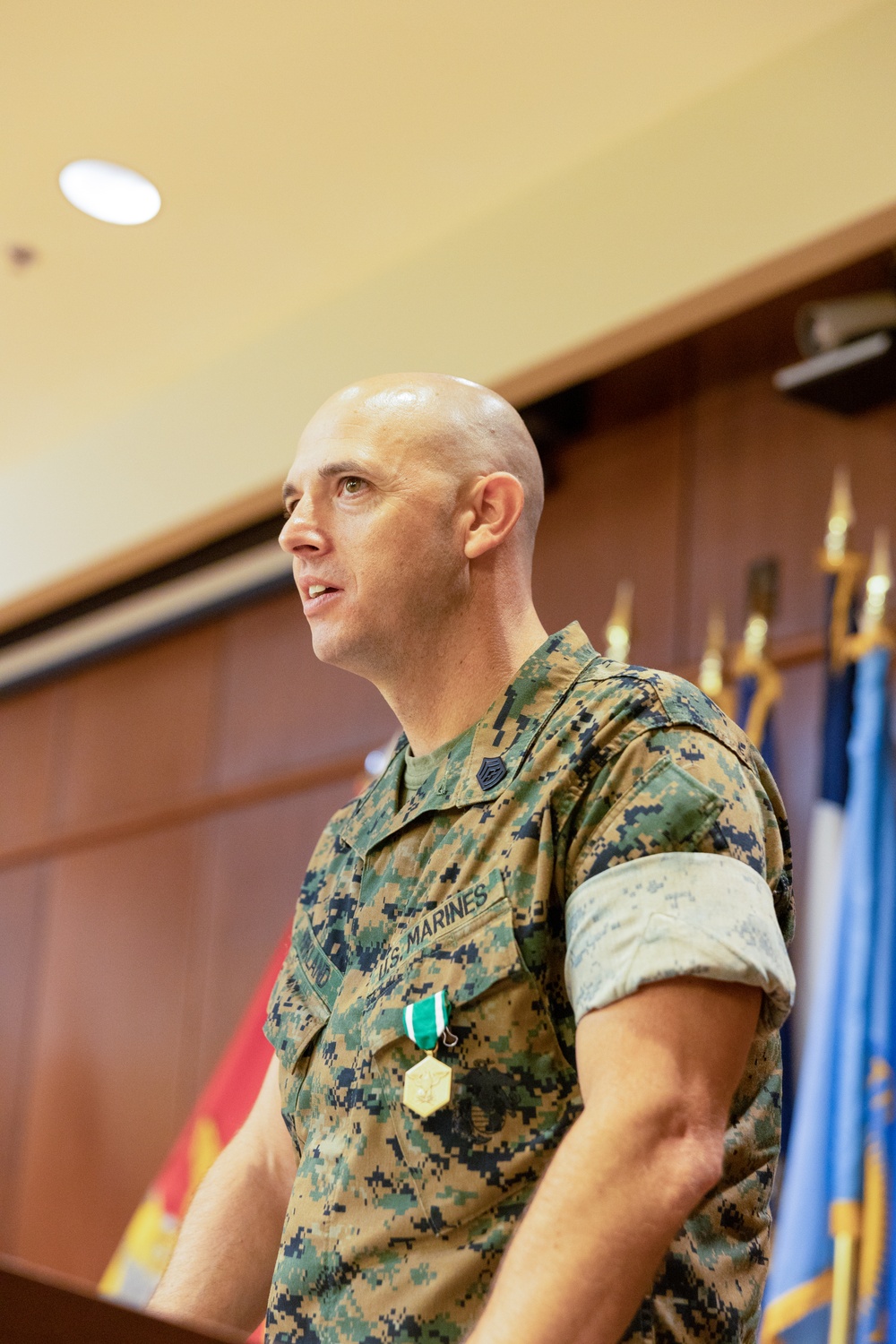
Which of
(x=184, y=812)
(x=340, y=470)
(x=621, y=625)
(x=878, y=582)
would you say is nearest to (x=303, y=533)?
(x=340, y=470)

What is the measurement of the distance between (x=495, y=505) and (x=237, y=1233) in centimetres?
81

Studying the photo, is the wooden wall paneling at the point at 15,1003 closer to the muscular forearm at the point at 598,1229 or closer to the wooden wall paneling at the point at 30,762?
the wooden wall paneling at the point at 30,762

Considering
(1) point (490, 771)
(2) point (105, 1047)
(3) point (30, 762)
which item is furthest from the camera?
(3) point (30, 762)

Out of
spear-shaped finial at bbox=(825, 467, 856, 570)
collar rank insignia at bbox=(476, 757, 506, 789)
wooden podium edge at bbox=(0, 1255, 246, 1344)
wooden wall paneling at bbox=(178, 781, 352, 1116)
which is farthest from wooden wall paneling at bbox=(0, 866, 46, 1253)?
wooden podium edge at bbox=(0, 1255, 246, 1344)

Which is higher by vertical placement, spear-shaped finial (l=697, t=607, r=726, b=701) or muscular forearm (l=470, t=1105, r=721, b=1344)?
spear-shaped finial (l=697, t=607, r=726, b=701)

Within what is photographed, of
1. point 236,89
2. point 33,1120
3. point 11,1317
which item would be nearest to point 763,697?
point 236,89

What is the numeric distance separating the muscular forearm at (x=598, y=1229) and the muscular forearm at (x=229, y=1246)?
490 millimetres

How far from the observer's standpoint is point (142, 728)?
5.48m

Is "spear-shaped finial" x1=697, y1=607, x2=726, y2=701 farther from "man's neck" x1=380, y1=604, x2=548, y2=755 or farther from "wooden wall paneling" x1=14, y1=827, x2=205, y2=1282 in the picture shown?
"wooden wall paneling" x1=14, y1=827, x2=205, y2=1282

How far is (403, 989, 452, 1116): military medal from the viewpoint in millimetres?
A: 1312

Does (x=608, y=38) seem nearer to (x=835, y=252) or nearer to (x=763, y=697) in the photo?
(x=835, y=252)

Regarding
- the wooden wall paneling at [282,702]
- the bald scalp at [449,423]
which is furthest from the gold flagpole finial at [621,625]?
the bald scalp at [449,423]

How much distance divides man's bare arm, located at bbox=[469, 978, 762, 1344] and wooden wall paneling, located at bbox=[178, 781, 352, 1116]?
3414 millimetres

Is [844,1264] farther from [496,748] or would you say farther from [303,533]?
[303,533]
